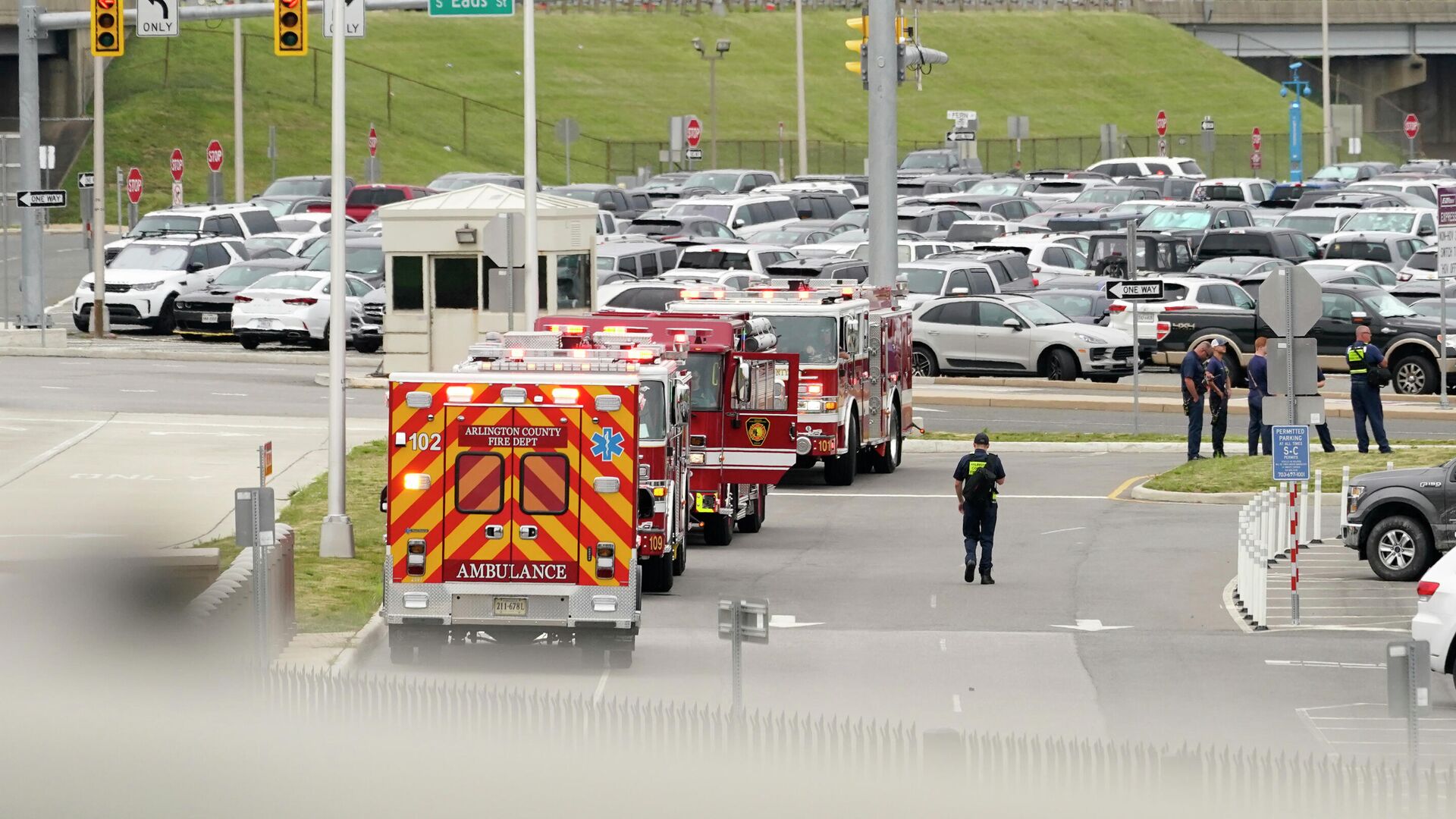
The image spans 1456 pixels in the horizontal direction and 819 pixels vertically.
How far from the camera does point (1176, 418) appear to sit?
34.5 metres

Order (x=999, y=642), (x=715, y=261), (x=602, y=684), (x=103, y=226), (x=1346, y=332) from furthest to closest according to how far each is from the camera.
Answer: (x=715, y=261) → (x=103, y=226) → (x=1346, y=332) → (x=999, y=642) → (x=602, y=684)

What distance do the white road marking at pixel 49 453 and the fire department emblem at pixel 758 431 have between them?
326 inches

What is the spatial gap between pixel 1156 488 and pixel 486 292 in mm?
10939

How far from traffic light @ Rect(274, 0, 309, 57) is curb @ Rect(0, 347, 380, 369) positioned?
35.6 feet

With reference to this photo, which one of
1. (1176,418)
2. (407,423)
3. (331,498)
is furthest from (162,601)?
(1176,418)

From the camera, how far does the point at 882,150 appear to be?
33.2 meters

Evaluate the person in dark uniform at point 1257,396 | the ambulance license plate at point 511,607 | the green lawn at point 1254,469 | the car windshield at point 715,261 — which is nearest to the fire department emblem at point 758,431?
the ambulance license plate at point 511,607

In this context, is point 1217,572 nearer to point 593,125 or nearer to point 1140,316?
point 1140,316

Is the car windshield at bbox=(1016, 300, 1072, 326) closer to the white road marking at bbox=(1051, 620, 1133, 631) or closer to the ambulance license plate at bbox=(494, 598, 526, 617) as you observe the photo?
the white road marking at bbox=(1051, 620, 1133, 631)

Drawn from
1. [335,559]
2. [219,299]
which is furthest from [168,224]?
[335,559]

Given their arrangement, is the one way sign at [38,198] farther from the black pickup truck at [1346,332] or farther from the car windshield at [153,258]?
the black pickup truck at [1346,332]

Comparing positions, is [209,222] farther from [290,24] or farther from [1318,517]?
[1318,517]

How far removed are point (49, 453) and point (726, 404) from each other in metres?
9.30

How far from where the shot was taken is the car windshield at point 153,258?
44.8 metres
